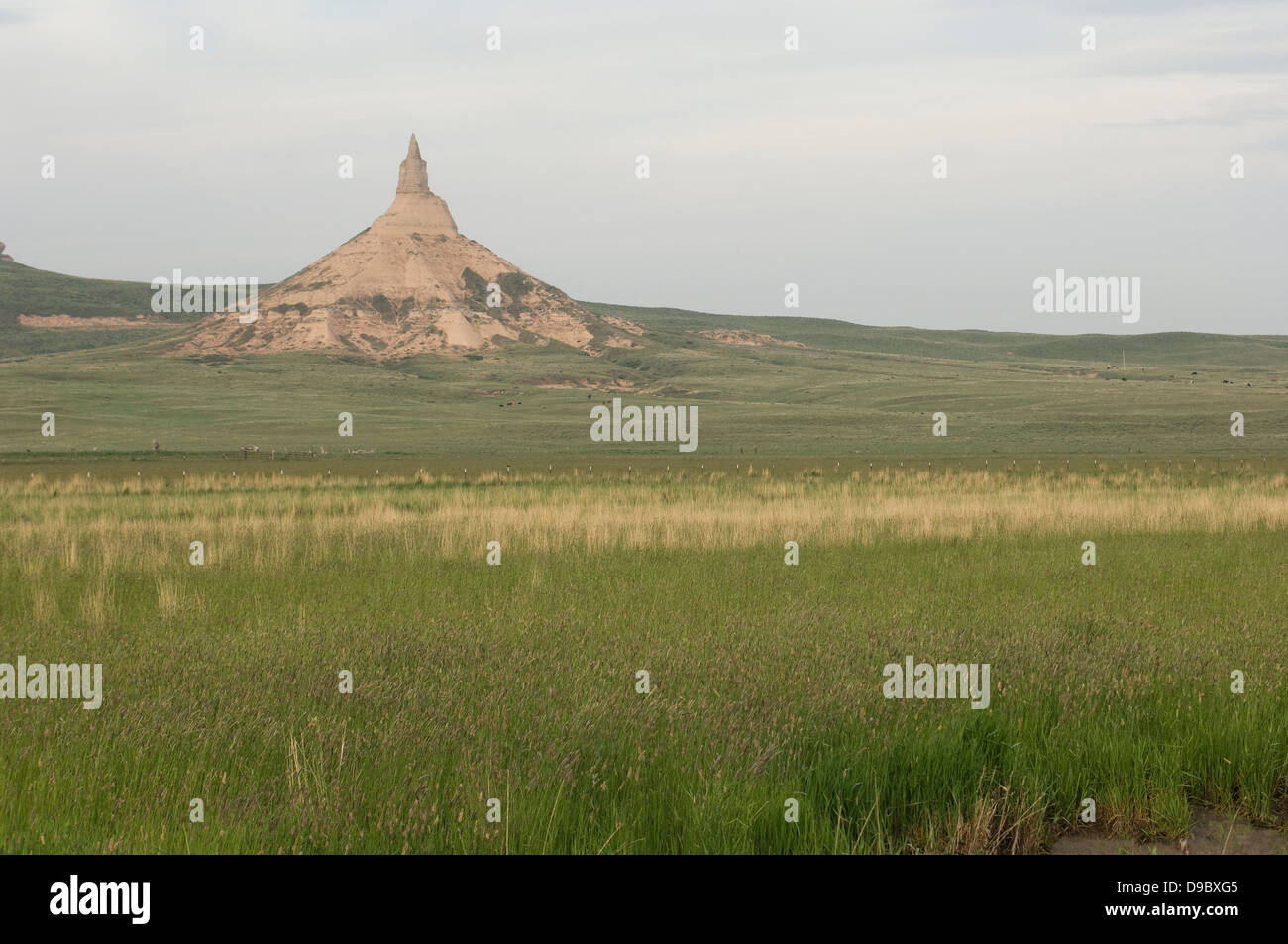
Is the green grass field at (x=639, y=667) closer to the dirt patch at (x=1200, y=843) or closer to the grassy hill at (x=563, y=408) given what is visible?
the dirt patch at (x=1200, y=843)

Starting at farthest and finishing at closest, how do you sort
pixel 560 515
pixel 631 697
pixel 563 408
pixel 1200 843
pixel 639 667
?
pixel 563 408 < pixel 560 515 < pixel 639 667 < pixel 631 697 < pixel 1200 843

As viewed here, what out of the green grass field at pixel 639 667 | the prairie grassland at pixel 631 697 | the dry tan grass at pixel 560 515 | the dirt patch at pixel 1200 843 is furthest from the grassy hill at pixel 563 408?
the dirt patch at pixel 1200 843

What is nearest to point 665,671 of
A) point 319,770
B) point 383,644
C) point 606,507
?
point 383,644

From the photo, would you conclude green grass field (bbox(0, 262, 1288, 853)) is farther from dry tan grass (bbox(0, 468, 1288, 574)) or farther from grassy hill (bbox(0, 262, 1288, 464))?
grassy hill (bbox(0, 262, 1288, 464))

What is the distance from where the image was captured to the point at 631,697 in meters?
8.62

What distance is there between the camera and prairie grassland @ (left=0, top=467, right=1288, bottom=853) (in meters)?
6.49

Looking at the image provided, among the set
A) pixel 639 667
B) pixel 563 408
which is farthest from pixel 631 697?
pixel 563 408

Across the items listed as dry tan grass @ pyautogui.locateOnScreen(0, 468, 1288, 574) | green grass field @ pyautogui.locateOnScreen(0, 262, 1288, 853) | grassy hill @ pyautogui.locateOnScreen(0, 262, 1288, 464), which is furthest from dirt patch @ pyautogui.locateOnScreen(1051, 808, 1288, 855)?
grassy hill @ pyautogui.locateOnScreen(0, 262, 1288, 464)

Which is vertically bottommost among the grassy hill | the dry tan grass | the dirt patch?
the dirt patch

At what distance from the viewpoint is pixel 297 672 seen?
31.2ft

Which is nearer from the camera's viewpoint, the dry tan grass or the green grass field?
the green grass field

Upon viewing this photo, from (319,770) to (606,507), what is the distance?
19.9m

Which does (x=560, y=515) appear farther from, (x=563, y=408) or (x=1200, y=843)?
(x=563, y=408)
